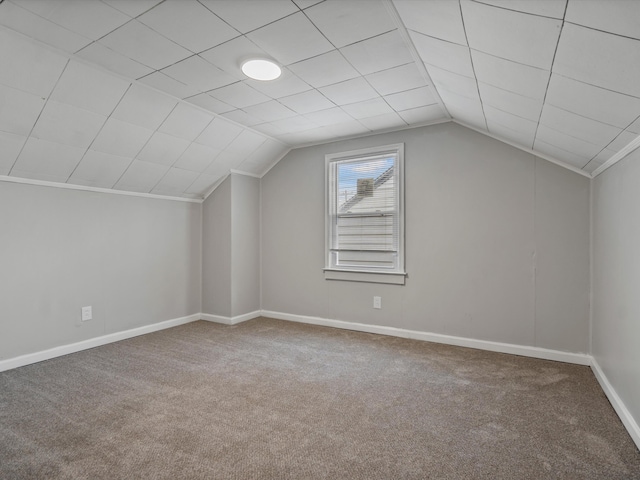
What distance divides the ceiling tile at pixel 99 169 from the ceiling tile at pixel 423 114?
2627 millimetres

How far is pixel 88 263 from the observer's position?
3.40m

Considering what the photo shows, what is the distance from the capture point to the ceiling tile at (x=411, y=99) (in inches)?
112

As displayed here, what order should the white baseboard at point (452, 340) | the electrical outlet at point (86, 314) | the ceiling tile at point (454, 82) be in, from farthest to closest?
the electrical outlet at point (86, 314) → the white baseboard at point (452, 340) → the ceiling tile at point (454, 82)

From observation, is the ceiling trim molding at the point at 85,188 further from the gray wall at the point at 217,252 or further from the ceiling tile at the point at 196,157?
the ceiling tile at the point at 196,157

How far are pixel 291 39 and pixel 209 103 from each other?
123 centimetres

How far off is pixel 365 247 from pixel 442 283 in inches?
35.9

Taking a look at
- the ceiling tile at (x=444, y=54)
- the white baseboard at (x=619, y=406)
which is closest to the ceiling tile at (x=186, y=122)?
the ceiling tile at (x=444, y=54)

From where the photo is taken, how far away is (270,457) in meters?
1.71

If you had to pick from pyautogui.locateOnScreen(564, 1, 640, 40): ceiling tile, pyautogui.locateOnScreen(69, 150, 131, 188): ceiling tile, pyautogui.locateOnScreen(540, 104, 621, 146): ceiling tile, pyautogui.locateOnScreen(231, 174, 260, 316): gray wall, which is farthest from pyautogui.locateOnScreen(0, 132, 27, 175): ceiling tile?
pyautogui.locateOnScreen(540, 104, 621, 146): ceiling tile

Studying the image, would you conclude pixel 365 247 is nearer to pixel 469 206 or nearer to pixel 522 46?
pixel 469 206

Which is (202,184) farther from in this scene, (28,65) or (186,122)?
(28,65)

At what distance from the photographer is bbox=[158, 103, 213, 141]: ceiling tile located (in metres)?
3.04

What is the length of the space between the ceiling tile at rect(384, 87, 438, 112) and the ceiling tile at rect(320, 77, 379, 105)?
0.18 metres

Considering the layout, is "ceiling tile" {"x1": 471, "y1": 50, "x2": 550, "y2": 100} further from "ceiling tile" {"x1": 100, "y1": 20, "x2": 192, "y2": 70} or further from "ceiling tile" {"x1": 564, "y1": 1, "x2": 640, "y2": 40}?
"ceiling tile" {"x1": 100, "y1": 20, "x2": 192, "y2": 70}
